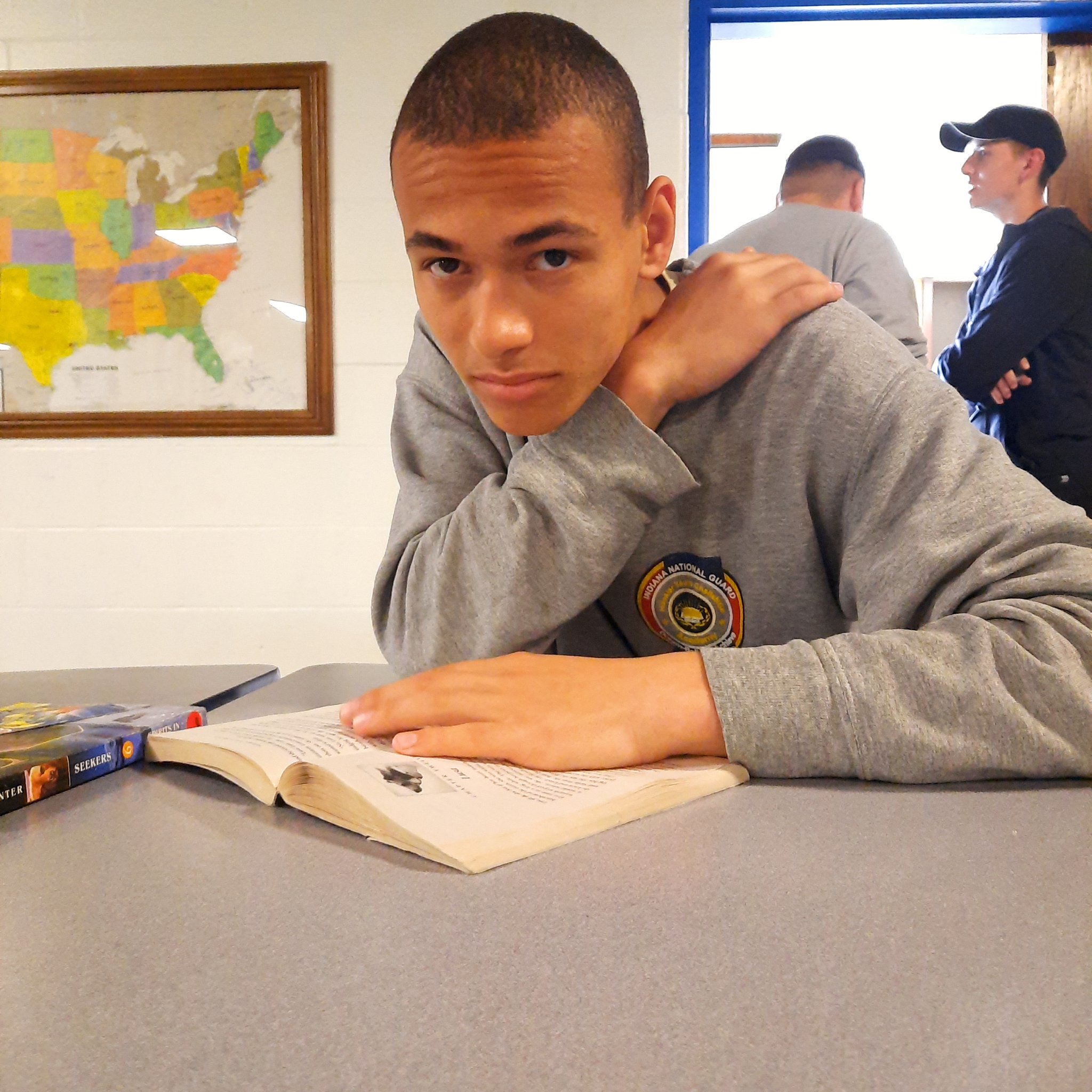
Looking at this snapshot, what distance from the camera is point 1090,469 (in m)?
2.05

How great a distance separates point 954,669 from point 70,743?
0.61 metres

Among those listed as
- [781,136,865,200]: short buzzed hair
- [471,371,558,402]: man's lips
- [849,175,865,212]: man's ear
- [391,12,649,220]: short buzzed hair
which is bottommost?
[471,371,558,402]: man's lips

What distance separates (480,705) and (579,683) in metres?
0.07

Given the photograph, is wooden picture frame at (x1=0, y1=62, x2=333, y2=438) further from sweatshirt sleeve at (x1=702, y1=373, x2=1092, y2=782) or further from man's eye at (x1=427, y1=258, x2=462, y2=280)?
sweatshirt sleeve at (x1=702, y1=373, x2=1092, y2=782)

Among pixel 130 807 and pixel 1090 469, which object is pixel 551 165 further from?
pixel 1090 469

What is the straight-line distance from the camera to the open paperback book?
50 cm

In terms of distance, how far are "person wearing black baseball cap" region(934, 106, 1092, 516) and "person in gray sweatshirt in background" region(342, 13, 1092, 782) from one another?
1.37m

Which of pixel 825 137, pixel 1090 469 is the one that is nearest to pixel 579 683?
pixel 1090 469

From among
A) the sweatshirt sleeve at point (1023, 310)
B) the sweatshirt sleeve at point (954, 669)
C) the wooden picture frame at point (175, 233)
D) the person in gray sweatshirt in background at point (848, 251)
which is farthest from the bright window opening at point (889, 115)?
the sweatshirt sleeve at point (954, 669)

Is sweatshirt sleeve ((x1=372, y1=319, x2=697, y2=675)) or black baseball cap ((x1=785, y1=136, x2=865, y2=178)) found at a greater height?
black baseball cap ((x1=785, y1=136, x2=865, y2=178))

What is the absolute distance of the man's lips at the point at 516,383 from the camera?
2.56 ft

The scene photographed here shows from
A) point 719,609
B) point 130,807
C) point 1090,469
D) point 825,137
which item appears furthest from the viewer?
point 825,137

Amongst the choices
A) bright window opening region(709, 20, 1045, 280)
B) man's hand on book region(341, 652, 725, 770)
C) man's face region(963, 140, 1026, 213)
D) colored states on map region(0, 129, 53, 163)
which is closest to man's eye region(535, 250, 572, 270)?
man's hand on book region(341, 652, 725, 770)

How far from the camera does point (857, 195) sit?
7.57ft
